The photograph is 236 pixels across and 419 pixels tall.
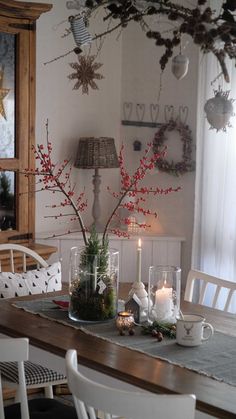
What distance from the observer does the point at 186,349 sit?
2406 mm

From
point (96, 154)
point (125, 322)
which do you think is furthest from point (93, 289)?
point (96, 154)

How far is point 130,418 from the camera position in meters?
1.65

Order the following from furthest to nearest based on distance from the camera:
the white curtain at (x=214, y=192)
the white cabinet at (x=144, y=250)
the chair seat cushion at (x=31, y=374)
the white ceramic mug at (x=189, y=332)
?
1. the white cabinet at (x=144, y=250)
2. the white curtain at (x=214, y=192)
3. the chair seat cushion at (x=31, y=374)
4. the white ceramic mug at (x=189, y=332)

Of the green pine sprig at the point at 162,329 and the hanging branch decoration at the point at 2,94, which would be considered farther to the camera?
the hanging branch decoration at the point at 2,94

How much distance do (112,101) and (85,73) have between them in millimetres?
298

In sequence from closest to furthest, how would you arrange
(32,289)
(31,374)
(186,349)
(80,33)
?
1. (186,349)
2. (80,33)
3. (31,374)
4. (32,289)

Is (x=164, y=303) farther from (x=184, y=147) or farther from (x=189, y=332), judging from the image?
(x=184, y=147)

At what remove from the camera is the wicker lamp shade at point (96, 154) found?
4.58 metres

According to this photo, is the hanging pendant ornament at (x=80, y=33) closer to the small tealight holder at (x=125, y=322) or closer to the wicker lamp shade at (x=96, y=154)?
the small tealight holder at (x=125, y=322)

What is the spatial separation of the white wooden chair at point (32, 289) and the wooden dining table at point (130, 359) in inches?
10.2

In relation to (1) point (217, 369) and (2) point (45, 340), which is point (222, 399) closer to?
(1) point (217, 369)

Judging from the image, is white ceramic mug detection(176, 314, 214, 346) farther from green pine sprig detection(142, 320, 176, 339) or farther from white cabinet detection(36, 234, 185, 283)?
white cabinet detection(36, 234, 185, 283)

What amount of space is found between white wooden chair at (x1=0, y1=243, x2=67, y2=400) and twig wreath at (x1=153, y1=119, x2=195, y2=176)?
4.61 feet

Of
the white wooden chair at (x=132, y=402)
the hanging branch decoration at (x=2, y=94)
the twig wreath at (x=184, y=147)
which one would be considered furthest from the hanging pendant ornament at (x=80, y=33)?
the twig wreath at (x=184, y=147)
